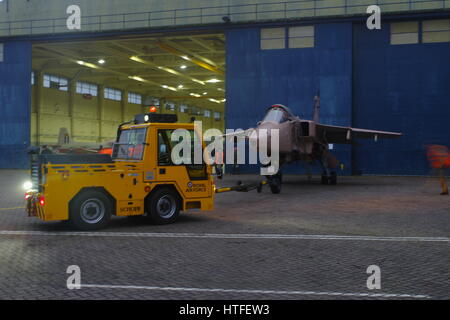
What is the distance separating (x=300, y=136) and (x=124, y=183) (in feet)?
46.3

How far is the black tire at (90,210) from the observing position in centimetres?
1098

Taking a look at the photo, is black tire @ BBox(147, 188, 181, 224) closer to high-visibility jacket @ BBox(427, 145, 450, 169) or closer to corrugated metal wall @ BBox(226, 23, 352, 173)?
high-visibility jacket @ BBox(427, 145, 450, 169)

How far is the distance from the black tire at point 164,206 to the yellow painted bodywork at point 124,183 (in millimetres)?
191

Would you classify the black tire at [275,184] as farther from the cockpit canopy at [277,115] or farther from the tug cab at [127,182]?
the tug cab at [127,182]

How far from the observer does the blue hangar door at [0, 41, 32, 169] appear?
3891cm

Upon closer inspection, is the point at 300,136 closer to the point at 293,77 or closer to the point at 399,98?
the point at 293,77

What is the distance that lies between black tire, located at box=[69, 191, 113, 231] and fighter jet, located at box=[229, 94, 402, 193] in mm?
10182

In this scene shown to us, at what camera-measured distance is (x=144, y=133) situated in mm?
11938

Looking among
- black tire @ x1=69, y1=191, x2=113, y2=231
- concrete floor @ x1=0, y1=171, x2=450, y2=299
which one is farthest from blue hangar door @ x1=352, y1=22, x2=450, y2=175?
black tire @ x1=69, y1=191, x2=113, y2=231

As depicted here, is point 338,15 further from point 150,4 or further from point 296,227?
point 296,227

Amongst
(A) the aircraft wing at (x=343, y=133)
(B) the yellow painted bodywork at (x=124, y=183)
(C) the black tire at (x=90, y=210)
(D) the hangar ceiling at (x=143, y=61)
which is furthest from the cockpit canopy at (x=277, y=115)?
(D) the hangar ceiling at (x=143, y=61)

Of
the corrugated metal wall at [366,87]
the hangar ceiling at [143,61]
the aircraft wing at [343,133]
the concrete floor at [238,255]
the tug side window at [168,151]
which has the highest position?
the hangar ceiling at [143,61]
